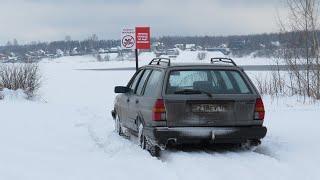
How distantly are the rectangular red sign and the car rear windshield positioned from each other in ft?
35.2

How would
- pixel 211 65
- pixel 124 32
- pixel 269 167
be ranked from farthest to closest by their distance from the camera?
pixel 124 32, pixel 211 65, pixel 269 167

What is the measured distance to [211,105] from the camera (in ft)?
29.0

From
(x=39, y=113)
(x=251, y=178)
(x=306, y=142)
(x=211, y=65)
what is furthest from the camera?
(x=39, y=113)

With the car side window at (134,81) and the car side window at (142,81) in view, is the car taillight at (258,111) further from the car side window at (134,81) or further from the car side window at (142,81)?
the car side window at (134,81)

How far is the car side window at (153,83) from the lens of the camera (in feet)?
30.4

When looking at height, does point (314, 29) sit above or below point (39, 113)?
above

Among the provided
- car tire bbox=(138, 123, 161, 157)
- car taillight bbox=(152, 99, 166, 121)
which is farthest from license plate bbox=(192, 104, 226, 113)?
car tire bbox=(138, 123, 161, 157)

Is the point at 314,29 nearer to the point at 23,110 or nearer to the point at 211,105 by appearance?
the point at 23,110

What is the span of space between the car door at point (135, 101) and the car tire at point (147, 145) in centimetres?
45

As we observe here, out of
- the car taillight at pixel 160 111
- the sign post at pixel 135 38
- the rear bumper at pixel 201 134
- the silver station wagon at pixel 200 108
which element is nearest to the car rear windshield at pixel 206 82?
the silver station wagon at pixel 200 108

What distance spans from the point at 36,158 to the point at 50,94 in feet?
73.7

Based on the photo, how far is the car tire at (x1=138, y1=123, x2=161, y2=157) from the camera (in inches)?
355

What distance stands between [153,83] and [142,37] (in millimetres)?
10711

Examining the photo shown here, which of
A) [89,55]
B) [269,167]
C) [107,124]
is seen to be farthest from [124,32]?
[89,55]
